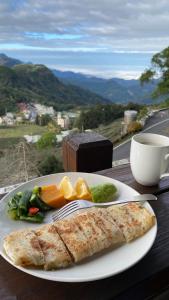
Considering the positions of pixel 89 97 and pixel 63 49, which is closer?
pixel 89 97

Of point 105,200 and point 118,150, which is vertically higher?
point 105,200

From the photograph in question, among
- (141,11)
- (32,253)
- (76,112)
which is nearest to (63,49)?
(141,11)

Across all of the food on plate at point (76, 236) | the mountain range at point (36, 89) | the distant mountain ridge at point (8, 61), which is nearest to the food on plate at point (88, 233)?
the food on plate at point (76, 236)

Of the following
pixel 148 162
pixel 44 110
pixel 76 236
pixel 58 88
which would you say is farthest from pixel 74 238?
pixel 58 88

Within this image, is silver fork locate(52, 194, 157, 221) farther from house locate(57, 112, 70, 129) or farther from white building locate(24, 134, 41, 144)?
house locate(57, 112, 70, 129)

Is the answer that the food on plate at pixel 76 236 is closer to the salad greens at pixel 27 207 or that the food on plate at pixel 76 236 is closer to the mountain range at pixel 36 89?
the salad greens at pixel 27 207

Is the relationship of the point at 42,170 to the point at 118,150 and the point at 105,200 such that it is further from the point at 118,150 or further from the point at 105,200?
the point at 105,200

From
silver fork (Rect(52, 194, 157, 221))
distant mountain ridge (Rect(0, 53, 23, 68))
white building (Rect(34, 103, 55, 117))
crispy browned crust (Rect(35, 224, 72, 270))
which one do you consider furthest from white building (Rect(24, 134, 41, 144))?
crispy browned crust (Rect(35, 224, 72, 270))
